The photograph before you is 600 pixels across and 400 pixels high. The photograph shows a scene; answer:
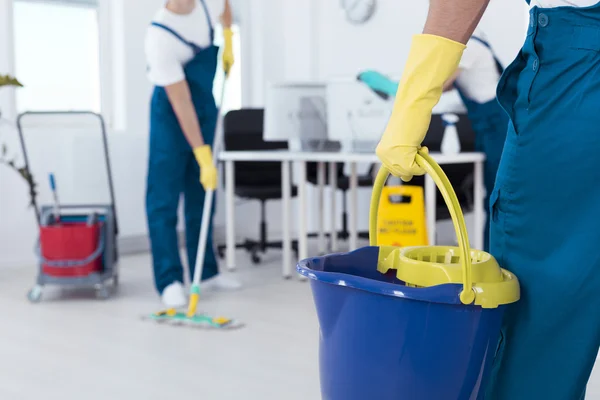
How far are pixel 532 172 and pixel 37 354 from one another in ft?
6.31

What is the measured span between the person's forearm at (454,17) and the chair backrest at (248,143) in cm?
343

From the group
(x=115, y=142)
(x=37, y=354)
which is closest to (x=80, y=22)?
(x=115, y=142)

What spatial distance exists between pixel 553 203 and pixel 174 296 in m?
2.31

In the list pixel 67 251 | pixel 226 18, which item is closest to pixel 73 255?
pixel 67 251

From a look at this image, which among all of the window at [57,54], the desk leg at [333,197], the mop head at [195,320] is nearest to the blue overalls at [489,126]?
the mop head at [195,320]

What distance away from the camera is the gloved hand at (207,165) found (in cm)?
317

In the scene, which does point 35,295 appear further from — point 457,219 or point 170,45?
point 457,219

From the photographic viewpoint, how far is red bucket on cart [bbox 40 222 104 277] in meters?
3.48

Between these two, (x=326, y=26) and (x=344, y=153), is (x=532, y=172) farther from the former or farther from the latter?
(x=326, y=26)

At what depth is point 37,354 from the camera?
262 centimetres

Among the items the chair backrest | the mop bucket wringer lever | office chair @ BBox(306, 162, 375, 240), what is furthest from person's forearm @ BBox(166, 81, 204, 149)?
the mop bucket wringer lever

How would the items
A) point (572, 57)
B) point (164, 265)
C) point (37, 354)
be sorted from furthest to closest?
1. point (164, 265)
2. point (37, 354)
3. point (572, 57)

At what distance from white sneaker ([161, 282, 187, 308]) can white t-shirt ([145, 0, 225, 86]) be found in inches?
31.9

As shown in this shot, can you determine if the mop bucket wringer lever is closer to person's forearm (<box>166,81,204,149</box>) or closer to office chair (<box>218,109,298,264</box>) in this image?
person's forearm (<box>166,81,204,149</box>)
